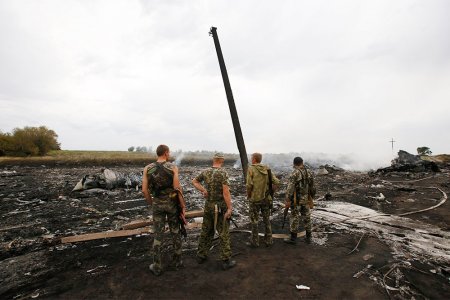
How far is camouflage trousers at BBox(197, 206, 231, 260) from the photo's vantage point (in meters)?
4.27

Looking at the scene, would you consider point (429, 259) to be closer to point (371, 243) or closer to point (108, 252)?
point (371, 243)

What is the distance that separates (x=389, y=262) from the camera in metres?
4.38

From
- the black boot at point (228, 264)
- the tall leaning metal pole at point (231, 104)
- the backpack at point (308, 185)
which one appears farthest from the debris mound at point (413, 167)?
the black boot at point (228, 264)

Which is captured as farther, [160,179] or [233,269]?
[233,269]

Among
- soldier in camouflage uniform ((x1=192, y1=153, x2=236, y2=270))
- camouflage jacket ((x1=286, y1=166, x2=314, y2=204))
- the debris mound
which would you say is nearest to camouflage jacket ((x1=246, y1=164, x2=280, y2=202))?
camouflage jacket ((x1=286, y1=166, x2=314, y2=204))

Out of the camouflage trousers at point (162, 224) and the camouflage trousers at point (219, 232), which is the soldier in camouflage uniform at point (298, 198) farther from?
the camouflage trousers at point (162, 224)

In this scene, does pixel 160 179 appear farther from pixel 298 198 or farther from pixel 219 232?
pixel 298 198

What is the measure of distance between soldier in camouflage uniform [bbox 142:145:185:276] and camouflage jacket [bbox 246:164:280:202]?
5.80 feet

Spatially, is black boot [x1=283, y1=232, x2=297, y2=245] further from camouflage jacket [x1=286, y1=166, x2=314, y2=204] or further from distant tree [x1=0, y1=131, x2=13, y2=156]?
distant tree [x1=0, y1=131, x2=13, y2=156]

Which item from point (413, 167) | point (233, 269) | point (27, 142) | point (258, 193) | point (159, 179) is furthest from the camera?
point (27, 142)

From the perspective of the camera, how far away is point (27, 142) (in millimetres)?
33719

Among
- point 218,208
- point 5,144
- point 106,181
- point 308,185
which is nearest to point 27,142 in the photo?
point 5,144

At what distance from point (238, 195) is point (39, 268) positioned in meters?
7.93

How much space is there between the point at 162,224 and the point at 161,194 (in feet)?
1.77
